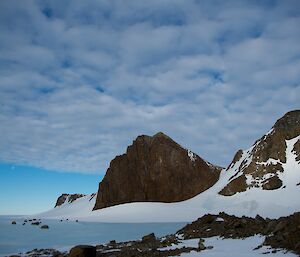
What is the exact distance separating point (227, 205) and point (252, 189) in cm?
617

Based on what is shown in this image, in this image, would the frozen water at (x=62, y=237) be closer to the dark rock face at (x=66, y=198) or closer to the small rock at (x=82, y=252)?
the small rock at (x=82, y=252)

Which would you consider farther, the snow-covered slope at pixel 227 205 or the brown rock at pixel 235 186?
the brown rock at pixel 235 186

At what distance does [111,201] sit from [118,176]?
6839 millimetres

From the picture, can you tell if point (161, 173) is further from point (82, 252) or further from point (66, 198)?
point (66, 198)

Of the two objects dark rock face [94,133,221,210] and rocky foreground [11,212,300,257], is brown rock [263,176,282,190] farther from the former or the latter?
rocky foreground [11,212,300,257]

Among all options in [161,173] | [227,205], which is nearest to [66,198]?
[161,173]

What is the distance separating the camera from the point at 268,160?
260ft

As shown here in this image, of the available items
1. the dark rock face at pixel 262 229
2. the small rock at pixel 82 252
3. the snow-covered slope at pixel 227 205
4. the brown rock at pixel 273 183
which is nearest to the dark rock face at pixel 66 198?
the snow-covered slope at pixel 227 205

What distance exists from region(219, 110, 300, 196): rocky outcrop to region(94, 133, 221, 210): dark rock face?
914 cm

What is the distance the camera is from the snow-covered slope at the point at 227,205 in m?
66.4

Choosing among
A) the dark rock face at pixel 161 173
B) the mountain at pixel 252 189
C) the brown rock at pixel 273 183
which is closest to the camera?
the mountain at pixel 252 189

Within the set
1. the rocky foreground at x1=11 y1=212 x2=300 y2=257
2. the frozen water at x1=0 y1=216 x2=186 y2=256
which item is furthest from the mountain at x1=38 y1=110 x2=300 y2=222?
the rocky foreground at x1=11 y1=212 x2=300 y2=257

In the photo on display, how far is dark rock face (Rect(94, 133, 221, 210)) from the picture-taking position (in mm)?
90375

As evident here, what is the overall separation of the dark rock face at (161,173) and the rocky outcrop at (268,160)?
914cm
